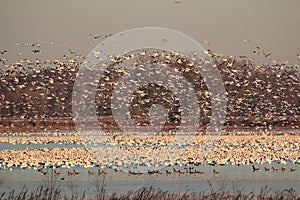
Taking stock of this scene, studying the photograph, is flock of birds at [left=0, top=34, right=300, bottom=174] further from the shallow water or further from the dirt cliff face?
the shallow water

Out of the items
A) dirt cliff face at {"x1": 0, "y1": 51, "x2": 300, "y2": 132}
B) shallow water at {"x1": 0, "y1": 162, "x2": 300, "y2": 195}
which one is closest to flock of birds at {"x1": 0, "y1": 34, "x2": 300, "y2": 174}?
dirt cliff face at {"x1": 0, "y1": 51, "x2": 300, "y2": 132}

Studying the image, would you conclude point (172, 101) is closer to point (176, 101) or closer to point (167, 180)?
point (176, 101)

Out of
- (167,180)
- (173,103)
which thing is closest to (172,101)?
(173,103)

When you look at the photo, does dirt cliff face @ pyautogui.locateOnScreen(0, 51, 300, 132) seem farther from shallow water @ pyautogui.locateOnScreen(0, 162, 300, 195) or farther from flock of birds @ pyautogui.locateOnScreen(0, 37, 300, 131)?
shallow water @ pyautogui.locateOnScreen(0, 162, 300, 195)

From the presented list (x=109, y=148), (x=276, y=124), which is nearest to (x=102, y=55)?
(x=109, y=148)

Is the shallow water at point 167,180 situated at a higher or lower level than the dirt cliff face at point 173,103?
lower

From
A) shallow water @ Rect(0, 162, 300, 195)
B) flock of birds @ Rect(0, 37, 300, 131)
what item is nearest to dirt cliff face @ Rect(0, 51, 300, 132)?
flock of birds @ Rect(0, 37, 300, 131)

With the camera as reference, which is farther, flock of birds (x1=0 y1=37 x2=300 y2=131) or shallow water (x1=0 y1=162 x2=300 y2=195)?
flock of birds (x1=0 y1=37 x2=300 y2=131)

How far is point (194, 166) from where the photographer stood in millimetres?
26219

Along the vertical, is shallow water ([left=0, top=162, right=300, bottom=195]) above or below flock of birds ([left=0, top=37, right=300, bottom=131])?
below

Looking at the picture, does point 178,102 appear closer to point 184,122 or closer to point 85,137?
point 184,122

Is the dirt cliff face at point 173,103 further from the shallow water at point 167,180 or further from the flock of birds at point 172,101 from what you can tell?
the shallow water at point 167,180

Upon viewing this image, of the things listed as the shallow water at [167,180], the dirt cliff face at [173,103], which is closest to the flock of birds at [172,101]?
the dirt cliff face at [173,103]

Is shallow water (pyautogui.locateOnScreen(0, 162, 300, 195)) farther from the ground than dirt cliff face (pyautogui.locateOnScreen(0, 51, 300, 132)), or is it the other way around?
dirt cliff face (pyautogui.locateOnScreen(0, 51, 300, 132))
